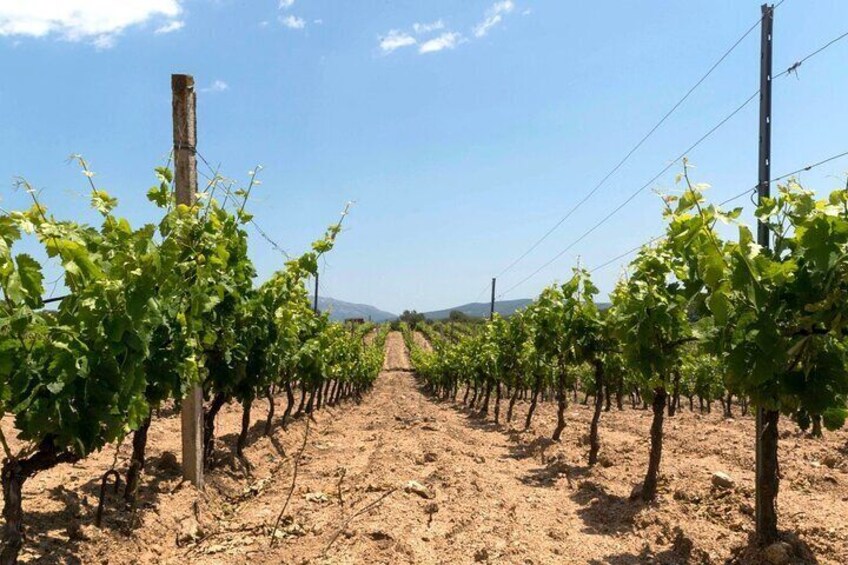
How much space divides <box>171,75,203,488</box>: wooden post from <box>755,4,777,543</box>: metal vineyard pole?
19.9 ft

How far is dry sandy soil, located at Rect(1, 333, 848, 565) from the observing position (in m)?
5.94

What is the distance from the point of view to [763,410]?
5.81 metres

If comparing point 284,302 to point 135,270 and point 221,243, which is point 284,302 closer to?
point 221,243

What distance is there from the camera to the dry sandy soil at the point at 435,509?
594 cm

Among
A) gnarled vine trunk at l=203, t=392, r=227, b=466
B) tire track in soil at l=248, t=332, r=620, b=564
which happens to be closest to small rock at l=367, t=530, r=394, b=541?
tire track in soil at l=248, t=332, r=620, b=564

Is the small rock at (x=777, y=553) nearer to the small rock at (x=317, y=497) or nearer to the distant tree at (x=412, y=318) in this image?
the small rock at (x=317, y=497)

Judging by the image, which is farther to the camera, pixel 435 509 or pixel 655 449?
pixel 655 449

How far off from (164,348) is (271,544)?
6.95 feet

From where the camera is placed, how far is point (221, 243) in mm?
7289

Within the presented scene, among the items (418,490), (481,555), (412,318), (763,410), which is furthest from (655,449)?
(412,318)

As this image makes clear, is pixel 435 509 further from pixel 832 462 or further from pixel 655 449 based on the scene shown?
pixel 832 462

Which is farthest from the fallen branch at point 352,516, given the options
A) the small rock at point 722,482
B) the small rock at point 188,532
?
the small rock at point 722,482

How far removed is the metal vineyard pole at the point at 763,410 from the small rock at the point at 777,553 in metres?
0.17

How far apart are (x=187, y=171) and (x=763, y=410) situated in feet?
22.1
